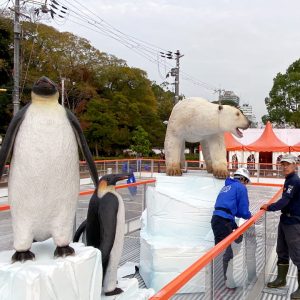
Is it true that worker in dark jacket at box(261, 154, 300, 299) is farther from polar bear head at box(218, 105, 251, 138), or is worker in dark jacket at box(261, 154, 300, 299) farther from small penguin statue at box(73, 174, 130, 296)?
small penguin statue at box(73, 174, 130, 296)

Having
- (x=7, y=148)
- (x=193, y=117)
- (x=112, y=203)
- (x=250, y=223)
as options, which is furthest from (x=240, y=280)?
(x=193, y=117)

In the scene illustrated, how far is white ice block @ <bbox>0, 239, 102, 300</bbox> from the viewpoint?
2139mm

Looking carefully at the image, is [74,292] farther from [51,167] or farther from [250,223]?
[250,223]

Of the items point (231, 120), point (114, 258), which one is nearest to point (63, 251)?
point (114, 258)

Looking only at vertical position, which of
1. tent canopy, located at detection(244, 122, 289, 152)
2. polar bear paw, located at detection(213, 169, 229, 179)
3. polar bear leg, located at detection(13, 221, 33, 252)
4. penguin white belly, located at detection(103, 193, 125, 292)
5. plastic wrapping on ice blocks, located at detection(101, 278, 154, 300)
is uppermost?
tent canopy, located at detection(244, 122, 289, 152)

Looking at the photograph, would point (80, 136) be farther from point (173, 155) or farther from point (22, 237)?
point (173, 155)

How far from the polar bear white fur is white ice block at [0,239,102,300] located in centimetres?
339

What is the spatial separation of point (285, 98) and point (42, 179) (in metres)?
34.0

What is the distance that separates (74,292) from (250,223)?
172 cm

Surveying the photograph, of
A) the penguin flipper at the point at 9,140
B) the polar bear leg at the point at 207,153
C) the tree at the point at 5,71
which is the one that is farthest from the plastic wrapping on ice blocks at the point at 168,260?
the tree at the point at 5,71

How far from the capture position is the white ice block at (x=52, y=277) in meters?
2.14

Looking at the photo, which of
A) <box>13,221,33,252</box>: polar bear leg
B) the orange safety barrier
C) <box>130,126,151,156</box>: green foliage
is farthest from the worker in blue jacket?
<box>130,126,151,156</box>: green foliage

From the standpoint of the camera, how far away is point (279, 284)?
171 inches

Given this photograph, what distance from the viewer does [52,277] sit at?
219cm
